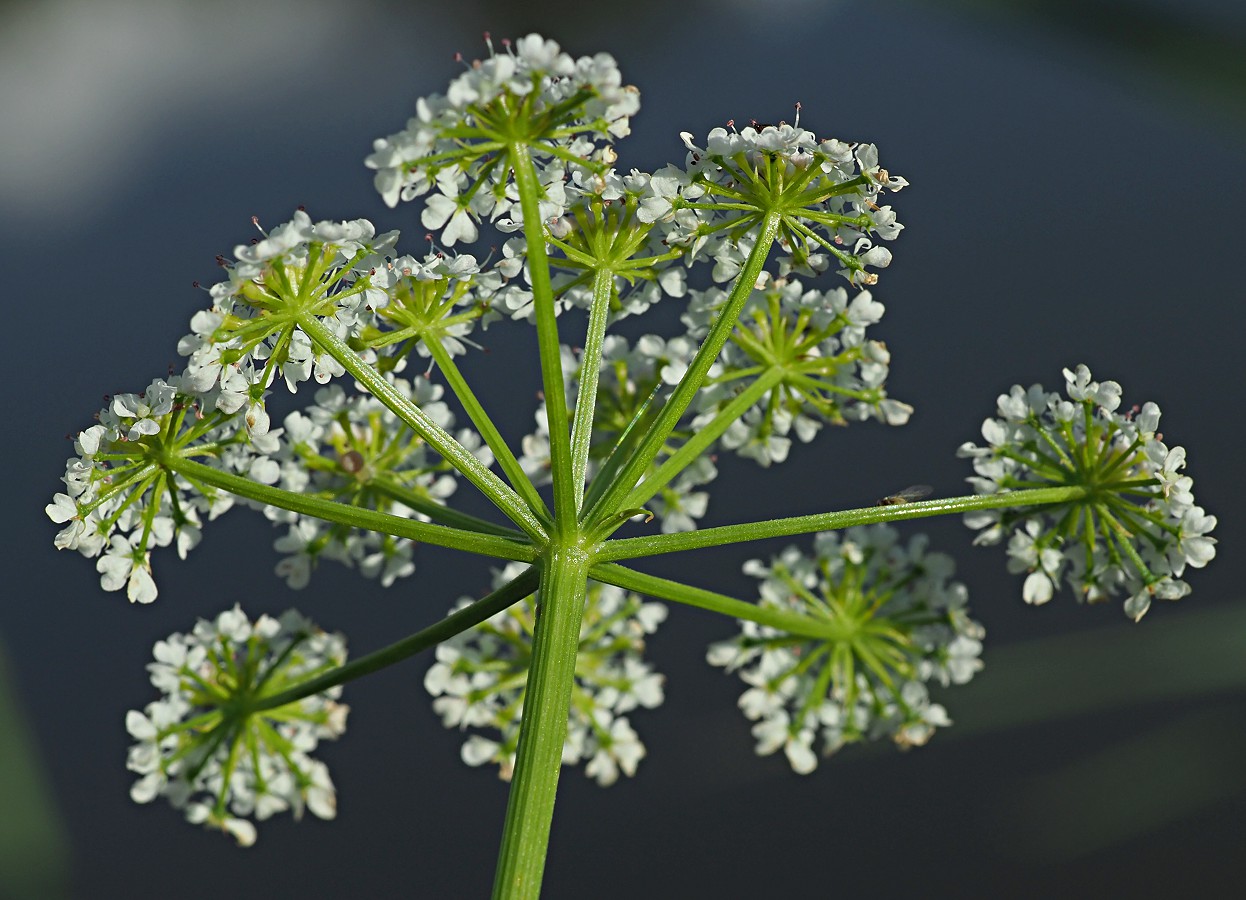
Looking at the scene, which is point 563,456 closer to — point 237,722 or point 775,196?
point 775,196

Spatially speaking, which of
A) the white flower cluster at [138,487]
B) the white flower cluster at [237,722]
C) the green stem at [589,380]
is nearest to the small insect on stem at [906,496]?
the green stem at [589,380]

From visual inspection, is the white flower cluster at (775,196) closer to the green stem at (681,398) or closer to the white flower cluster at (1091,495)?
the green stem at (681,398)

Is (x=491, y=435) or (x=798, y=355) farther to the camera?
(x=798, y=355)

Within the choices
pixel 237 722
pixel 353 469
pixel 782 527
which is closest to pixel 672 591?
pixel 782 527

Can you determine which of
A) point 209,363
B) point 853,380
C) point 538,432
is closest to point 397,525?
point 209,363

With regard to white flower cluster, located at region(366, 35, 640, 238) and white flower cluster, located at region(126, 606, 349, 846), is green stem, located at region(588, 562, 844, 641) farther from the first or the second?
white flower cluster, located at region(126, 606, 349, 846)

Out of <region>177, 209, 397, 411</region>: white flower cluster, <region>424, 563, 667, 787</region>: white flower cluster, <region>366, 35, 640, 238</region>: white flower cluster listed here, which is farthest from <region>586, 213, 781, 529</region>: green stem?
<region>424, 563, 667, 787</region>: white flower cluster

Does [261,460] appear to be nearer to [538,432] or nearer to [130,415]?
[130,415]
